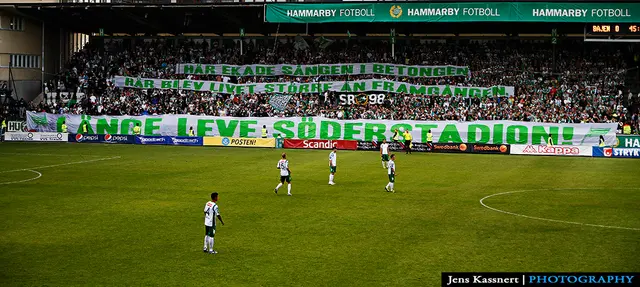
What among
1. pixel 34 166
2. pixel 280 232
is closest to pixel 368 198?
pixel 280 232

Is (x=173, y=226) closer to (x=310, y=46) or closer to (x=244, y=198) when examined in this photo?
(x=244, y=198)

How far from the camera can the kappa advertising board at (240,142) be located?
6119 centimetres

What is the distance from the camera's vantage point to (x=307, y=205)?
2905cm

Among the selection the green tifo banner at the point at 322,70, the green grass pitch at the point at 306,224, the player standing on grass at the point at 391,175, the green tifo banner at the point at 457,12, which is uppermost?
the green tifo banner at the point at 457,12

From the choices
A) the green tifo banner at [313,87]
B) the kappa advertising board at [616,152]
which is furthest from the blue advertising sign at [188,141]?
the kappa advertising board at [616,152]

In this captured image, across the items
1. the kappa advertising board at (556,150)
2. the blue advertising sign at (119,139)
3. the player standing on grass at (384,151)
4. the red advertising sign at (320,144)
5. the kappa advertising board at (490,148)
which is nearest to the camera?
the player standing on grass at (384,151)

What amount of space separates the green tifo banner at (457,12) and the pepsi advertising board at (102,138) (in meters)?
16.3

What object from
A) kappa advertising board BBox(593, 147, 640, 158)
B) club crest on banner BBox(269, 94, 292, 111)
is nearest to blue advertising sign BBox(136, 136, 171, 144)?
club crest on banner BBox(269, 94, 292, 111)

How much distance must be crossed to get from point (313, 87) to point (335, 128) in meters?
10.5

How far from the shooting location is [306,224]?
81.0 ft

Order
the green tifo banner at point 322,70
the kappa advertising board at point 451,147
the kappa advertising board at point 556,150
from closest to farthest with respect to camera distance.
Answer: the kappa advertising board at point 556,150 → the kappa advertising board at point 451,147 → the green tifo banner at point 322,70

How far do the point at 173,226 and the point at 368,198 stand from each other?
968 centimetres

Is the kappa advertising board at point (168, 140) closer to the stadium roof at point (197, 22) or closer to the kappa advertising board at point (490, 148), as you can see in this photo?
the stadium roof at point (197, 22)

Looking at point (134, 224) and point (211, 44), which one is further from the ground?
point (211, 44)
